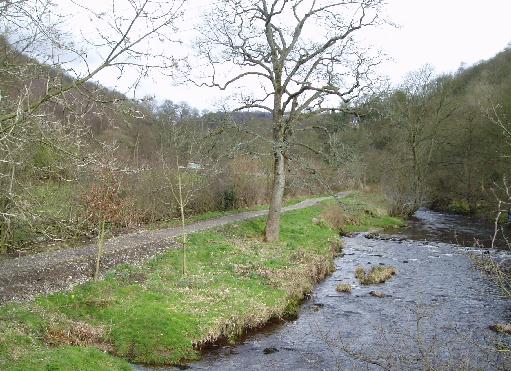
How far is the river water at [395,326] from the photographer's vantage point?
10.9m

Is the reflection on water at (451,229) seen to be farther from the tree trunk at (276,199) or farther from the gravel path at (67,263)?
the gravel path at (67,263)

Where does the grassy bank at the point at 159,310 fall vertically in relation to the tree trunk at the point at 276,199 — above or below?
below

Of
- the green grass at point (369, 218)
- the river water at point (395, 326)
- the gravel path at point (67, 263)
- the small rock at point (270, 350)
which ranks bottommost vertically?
the small rock at point (270, 350)

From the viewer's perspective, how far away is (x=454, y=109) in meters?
42.0

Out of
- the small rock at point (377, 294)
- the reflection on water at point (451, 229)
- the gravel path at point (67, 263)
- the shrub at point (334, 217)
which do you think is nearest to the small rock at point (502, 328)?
the small rock at point (377, 294)

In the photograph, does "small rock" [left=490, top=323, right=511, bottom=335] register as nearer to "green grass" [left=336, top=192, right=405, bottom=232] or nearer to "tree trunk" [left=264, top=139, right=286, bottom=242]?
"tree trunk" [left=264, top=139, right=286, bottom=242]

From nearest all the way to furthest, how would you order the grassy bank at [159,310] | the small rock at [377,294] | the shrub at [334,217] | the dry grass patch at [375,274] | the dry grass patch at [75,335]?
the grassy bank at [159,310]
the dry grass patch at [75,335]
the small rock at [377,294]
the dry grass patch at [375,274]
the shrub at [334,217]

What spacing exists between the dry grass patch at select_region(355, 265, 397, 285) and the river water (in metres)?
0.29

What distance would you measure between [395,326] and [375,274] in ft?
17.5

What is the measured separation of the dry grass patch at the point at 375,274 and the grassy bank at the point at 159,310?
4.80ft

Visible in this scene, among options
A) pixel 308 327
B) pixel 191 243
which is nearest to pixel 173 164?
pixel 191 243

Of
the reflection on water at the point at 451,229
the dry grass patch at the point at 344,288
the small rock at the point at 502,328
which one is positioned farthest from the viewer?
the reflection on water at the point at 451,229

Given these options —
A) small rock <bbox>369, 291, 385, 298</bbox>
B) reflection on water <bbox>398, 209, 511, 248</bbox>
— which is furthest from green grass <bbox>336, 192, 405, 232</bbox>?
small rock <bbox>369, 291, 385, 298</bbox>

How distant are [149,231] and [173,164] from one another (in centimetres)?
549
